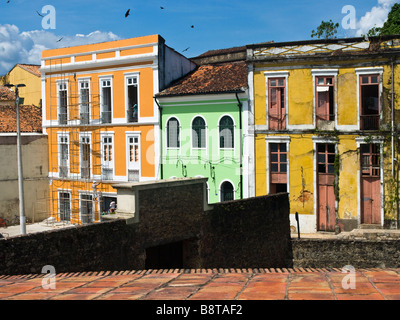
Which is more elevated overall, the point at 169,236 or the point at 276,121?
the point at 276,121

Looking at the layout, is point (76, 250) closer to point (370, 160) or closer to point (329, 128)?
point (329, 128)

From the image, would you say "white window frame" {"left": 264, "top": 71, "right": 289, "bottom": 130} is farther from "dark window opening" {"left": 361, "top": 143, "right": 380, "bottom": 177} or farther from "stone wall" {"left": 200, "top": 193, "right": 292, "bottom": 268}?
"stone wall" {"left": 200, "top": 193, "right": 292, "bottom": 268}

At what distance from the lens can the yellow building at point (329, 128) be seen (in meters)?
22.7

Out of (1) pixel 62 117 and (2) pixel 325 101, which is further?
(1) pixel 62 117

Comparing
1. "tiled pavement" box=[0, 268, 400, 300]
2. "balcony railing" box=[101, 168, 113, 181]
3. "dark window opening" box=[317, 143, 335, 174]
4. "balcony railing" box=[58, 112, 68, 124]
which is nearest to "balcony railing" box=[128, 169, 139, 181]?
"balcony railing" box=[101, 168, 113, 181]

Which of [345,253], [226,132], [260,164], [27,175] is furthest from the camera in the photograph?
A: [27,175]

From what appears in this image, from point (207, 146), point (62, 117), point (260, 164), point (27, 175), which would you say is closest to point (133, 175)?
point (207, 146)

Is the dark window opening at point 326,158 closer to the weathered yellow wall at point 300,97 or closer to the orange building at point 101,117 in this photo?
the weathered yellow wall at point 300,97

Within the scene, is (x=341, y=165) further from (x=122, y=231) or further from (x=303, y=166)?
(x=122, y=231)

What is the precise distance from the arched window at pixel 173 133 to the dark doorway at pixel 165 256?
11.8 metres

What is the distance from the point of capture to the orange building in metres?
27.7

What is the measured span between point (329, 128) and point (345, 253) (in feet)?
20.5

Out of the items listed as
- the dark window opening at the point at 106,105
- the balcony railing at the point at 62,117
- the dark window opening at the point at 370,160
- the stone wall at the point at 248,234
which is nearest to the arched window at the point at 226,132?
the stone wall at the point at 248,234

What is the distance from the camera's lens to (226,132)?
2545cm
